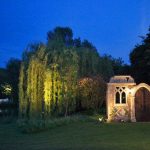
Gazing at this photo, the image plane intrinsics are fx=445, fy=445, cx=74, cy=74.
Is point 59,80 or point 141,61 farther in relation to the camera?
point 141,61

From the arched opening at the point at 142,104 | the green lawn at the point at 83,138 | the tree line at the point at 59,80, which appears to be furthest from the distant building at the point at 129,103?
the green lawn at the point at 83,138

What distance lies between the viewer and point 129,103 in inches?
1013

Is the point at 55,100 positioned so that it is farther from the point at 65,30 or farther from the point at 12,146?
the point at 65,30

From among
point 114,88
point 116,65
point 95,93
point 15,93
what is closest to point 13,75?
point 15,93

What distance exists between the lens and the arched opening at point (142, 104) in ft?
83.8

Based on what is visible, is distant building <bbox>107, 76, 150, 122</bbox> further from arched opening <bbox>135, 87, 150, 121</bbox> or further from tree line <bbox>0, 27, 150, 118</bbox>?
tree line <bbox>0, 27, 150, 118</bbox>

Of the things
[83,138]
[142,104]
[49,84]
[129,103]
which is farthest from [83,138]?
[49,84]

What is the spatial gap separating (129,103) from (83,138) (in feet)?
28.6

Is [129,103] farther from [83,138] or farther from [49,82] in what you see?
[83,138]

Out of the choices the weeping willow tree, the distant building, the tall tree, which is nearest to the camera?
the distant building

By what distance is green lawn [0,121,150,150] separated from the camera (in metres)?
15.0

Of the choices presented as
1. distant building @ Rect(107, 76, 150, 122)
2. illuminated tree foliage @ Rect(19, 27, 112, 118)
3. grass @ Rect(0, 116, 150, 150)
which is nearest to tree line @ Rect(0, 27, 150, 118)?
illuminated tree foliage @ Rect(19, 27, 112, 118)

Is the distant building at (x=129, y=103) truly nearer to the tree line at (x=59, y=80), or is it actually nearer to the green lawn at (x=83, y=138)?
the tree line at (x=59, y=80)

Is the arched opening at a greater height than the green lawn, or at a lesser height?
greater
